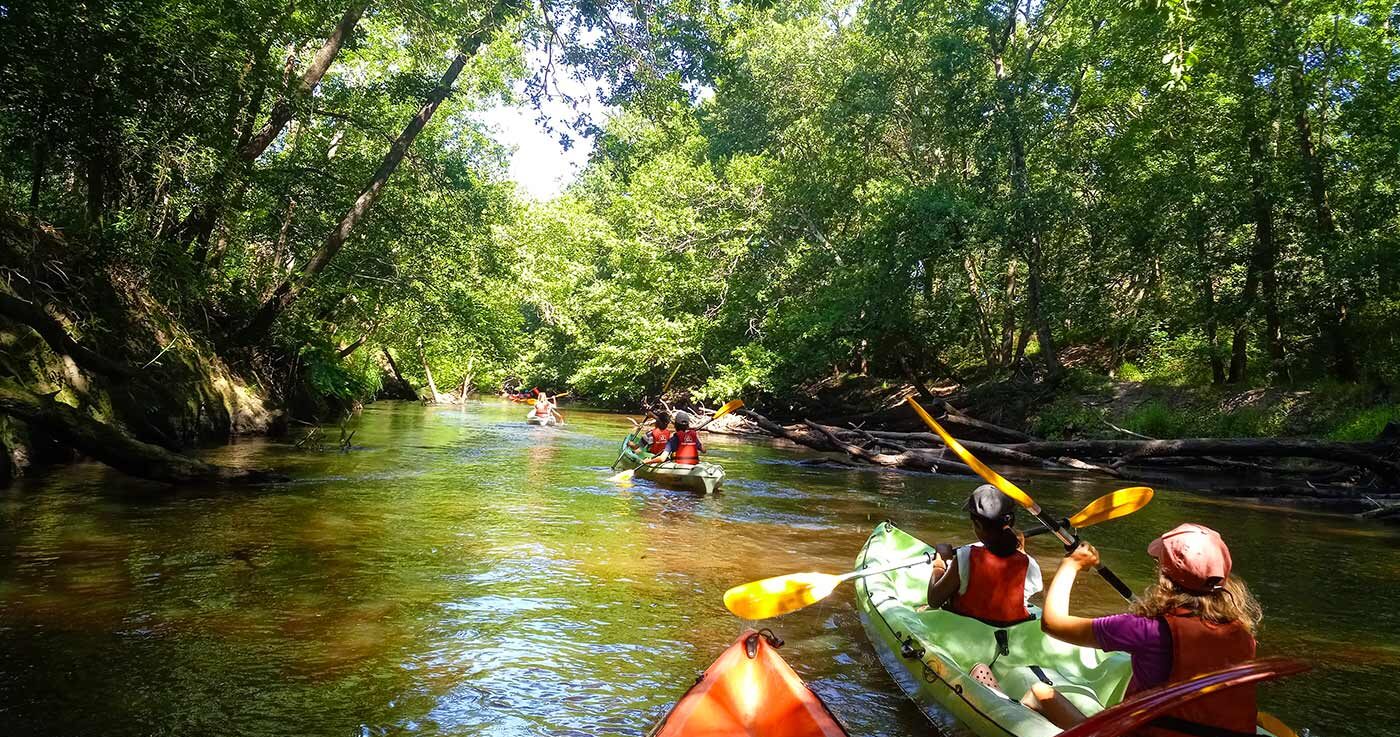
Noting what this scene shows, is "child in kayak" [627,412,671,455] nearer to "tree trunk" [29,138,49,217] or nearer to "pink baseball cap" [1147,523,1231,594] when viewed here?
"tree trunk" [29,138,49,217]

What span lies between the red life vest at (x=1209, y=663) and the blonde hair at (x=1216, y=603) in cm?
2

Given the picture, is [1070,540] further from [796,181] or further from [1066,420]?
[796,181]

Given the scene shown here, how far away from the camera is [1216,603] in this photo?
102 inches

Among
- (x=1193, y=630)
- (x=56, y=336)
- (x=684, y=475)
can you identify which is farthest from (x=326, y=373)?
(x=1193, y=630)

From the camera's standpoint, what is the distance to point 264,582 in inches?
223

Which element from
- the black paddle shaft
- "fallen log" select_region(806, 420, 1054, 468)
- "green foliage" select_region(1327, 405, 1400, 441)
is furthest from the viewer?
"fallen log" select_region(806, 420, 1054, 468)

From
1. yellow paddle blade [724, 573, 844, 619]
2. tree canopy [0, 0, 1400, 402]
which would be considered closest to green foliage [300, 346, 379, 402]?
tree canopy [0, 0, 1400, 402]

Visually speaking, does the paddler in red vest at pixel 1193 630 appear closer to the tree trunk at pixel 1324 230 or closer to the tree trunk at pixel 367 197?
the tree trunk at pixel 367 197

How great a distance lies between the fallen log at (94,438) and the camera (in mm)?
7750

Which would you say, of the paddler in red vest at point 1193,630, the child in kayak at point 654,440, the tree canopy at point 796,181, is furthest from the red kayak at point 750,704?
the child in kayak at point 654,440

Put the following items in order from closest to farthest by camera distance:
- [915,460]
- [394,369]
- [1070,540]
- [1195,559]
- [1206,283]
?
[1195,559]
[1070,540]
[915,460]
[1206,283]
[394,369]

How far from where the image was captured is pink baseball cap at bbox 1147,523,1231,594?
2.54m

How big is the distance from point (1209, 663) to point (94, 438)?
953cm

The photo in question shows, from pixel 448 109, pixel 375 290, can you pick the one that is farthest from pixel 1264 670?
pixel 448 109
